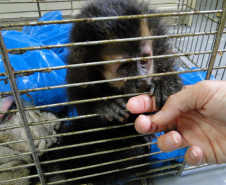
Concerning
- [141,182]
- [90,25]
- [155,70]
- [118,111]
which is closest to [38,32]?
[90,25]

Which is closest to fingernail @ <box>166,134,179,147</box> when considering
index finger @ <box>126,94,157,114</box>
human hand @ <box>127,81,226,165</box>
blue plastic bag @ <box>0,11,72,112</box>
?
human hand @ <box>127,81,226,165</box>

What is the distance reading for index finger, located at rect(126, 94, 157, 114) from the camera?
93 cm

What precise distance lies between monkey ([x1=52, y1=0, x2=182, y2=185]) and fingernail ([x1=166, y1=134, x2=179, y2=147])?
0.22 metres

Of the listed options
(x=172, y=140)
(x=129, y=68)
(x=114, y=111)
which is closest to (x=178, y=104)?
(x=172, y=140)

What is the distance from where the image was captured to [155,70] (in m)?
1.45

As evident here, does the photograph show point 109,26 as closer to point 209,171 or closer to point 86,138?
point 86,138

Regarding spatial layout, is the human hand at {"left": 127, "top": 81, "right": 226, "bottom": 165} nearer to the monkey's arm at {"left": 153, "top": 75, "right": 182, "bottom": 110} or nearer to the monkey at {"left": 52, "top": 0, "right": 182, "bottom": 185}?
the monkey's arm at {"left": 153, "top": 75, "right": 182, "bottom": 110}

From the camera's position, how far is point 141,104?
98 cm

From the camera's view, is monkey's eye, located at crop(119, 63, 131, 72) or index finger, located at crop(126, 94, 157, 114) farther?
monkey's eye, located at crop(119, 63, 131, 72)

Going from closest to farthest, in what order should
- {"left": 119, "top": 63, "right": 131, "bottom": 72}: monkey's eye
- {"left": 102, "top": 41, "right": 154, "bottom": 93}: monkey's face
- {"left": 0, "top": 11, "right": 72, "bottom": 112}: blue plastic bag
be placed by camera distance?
{"left": 102, "top": 41, "right": 154, "bottom": 93}: monkey's face
{"left": 119, "top": 63, "right": 131, "bottom": 72}: monkey's eye
{"left": 0, "top": 11, "right": 72, "bottom": 112}: blue plastic bag

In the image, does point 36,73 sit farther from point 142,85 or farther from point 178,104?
point 178,104

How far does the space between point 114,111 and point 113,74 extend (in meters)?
0.32

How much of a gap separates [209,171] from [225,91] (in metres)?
0.76

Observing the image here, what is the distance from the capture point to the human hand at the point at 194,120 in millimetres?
840
